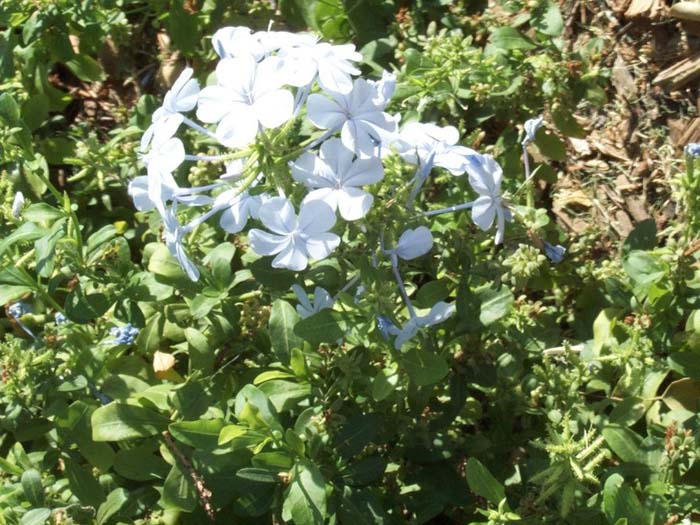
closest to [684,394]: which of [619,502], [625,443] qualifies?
[625,443]

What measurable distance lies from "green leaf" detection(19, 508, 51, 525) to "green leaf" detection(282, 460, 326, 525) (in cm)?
69

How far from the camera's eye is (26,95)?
3924mm

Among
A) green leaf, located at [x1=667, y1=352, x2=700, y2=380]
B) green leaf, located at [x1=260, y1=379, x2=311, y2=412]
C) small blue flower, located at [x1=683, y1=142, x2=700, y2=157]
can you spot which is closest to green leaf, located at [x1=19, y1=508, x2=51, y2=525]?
green leaf, located at [x1=260, y1=379, x2=311, y2=412]

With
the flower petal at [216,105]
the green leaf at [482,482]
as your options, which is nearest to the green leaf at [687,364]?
the green leaf at [482,482]

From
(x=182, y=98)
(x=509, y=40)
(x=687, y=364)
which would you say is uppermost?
(x=182, y=98)

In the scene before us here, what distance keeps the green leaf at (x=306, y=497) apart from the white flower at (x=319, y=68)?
0.97 meters

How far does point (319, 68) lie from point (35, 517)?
148cm

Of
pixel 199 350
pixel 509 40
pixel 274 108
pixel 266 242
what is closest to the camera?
pixel 274 108

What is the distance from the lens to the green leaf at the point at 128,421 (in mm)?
2902

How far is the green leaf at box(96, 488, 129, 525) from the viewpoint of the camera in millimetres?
3000

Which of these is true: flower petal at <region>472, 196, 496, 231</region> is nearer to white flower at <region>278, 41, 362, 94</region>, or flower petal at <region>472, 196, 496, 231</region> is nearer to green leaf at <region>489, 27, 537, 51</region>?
white flower at <region>278, 41, 362, 94</region>

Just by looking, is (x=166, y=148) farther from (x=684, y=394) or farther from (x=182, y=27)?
(x=182, y=27)

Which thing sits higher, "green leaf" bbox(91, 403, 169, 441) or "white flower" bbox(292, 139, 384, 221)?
"white flower" bbox(292, 139, 384, 221)

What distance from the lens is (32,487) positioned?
9.26ft
